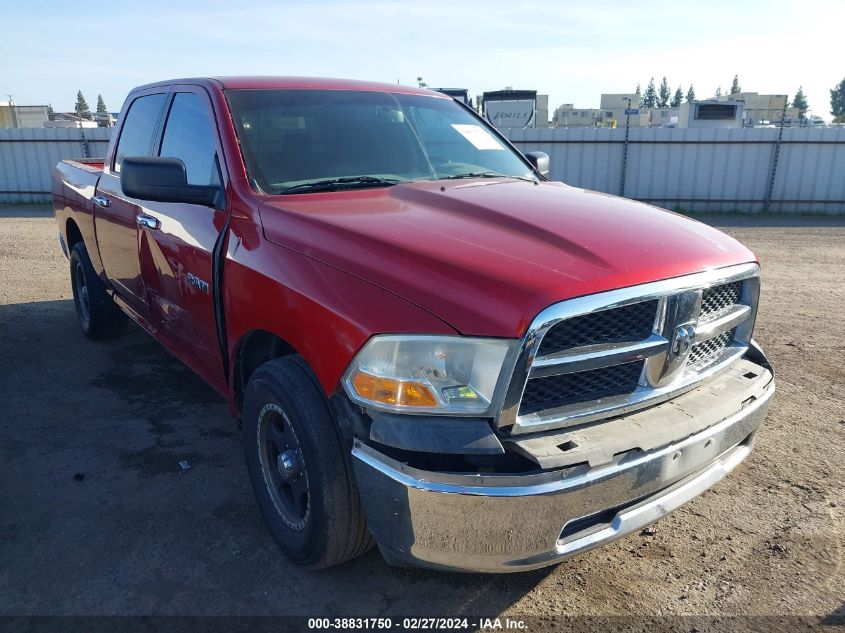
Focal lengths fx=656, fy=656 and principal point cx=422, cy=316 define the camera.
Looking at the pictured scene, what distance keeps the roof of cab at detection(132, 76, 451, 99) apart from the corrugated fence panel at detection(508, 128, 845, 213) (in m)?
10.6

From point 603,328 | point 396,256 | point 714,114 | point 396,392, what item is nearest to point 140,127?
point 396,256

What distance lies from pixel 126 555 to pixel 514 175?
8.89ft

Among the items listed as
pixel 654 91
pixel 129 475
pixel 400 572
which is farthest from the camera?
pixel 654 91

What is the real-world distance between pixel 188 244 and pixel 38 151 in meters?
14.4

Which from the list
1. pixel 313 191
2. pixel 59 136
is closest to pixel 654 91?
pixel 59 136

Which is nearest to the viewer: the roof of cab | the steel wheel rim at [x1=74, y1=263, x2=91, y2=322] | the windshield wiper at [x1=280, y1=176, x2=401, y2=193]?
the windshield wiper at [x1=280, y1=176, x2=401, y2=193]

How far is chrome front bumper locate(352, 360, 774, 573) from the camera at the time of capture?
6.40ft

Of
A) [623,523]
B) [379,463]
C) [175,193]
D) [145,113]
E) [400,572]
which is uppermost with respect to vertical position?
[145,113]

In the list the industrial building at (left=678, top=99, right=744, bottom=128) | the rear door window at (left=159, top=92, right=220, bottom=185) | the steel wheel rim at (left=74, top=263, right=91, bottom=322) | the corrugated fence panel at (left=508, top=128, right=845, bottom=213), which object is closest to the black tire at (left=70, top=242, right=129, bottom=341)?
the steel wheel rim at (left=74, top=263, right=91, bottom=322)

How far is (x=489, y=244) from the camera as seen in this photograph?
2.33m

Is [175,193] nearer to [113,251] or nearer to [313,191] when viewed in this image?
[313,191]

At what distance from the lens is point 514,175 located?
3.73 m

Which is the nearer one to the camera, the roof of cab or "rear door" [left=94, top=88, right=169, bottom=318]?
the roof of cab

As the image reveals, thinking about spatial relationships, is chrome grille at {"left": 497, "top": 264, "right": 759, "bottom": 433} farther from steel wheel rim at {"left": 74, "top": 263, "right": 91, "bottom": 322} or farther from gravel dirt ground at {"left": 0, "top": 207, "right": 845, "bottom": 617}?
steel wheel rim at {"left": 74, "top": 263, "right": 91, "bottom": 322}
